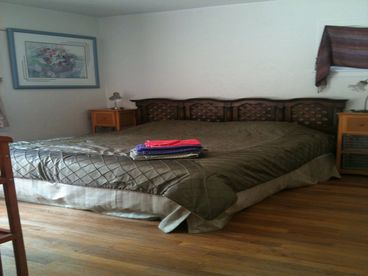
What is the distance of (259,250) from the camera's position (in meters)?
2.25

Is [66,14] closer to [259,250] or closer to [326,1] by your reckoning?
[326,1]

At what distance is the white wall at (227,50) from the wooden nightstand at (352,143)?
406 millimetres

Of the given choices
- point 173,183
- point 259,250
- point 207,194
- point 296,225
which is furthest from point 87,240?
point 296,225

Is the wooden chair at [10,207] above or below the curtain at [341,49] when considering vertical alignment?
below

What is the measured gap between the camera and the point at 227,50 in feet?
15.8

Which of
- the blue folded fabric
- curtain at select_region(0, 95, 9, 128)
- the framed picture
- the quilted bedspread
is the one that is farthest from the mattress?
the framed picture

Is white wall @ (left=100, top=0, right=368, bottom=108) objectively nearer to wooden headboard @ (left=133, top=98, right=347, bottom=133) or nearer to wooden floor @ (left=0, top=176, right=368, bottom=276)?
wooden headboard @ (left=133, top=98, right=347, bottom=133)

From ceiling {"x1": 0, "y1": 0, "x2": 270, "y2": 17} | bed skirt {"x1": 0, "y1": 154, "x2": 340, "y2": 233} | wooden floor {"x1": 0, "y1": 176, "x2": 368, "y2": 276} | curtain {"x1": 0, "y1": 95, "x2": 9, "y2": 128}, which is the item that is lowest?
wooden floor {"x1": 0, "y1": 176, "x2": 368, "y2": 276}

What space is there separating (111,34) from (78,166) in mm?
3134

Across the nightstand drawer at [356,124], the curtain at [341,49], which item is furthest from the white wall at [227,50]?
the nightstand drawer at [356,124]

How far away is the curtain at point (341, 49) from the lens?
404cm

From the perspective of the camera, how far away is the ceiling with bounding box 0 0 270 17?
4.49m

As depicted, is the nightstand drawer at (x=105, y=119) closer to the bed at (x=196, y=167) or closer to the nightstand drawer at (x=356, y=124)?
the bed at (x=196, y=167)

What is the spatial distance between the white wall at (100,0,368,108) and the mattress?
0.72m
